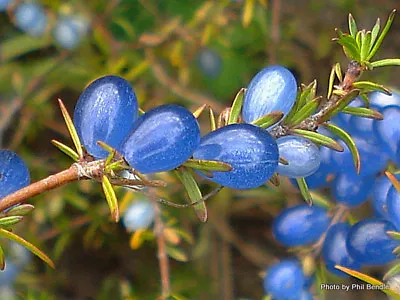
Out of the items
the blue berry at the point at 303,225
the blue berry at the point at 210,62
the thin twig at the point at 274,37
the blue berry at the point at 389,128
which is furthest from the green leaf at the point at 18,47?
the blue berry at the point at 389,128

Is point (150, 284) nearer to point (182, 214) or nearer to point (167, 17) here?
point (182, 214)

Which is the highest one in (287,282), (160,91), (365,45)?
(160,91)

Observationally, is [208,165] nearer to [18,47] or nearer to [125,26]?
[125,26]

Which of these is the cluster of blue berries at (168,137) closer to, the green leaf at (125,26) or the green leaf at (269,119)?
the green leaf at (269,119)

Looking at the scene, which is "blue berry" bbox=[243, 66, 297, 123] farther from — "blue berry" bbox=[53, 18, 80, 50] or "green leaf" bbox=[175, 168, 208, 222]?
"blue berry" bbox=[53, 18, 80, 50]

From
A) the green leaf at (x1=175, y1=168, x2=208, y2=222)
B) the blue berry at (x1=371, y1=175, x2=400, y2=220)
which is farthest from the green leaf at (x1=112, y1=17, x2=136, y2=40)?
the green leaf at (x1=175, y1=168, x2=208, y2=222)

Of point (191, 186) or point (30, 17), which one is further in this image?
point (30, 17)

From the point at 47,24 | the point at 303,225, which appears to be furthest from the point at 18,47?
the point at 303,225
